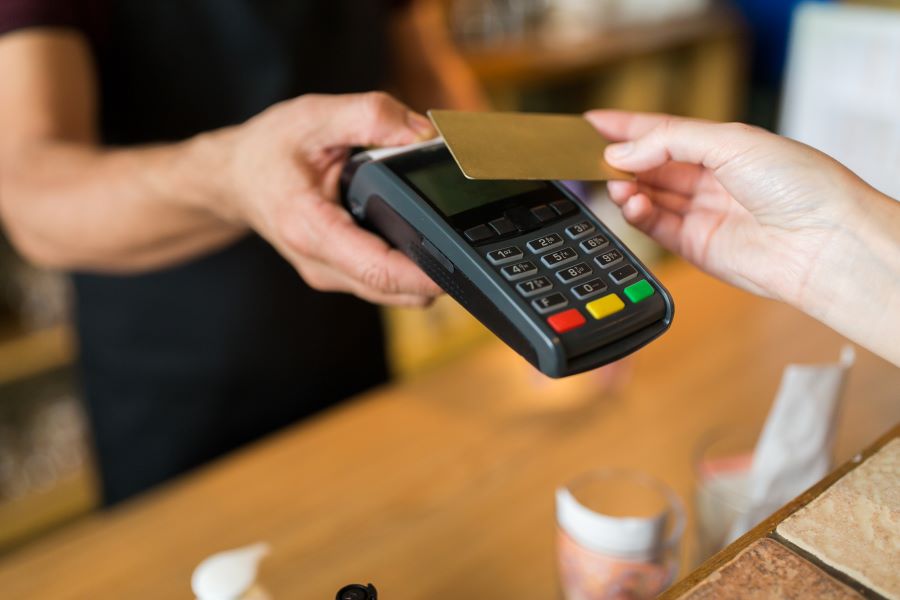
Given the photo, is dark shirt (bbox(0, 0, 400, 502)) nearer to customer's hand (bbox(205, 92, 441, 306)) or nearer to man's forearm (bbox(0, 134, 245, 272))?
man's forearm (bbox(0, 134, 245, 272))

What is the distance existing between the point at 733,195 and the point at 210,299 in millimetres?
572

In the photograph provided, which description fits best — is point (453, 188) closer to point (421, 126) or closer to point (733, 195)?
point (421, 126)

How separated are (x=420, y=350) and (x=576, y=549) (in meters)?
1.37

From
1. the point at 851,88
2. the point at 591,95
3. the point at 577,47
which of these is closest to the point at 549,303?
the point at 851,88

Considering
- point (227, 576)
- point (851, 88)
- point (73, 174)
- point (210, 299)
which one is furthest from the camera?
point (851, 88)

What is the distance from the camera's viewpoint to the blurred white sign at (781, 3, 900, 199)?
101 centimetres

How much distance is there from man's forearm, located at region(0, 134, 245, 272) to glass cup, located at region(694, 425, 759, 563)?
0.39 m

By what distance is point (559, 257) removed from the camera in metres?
0.46

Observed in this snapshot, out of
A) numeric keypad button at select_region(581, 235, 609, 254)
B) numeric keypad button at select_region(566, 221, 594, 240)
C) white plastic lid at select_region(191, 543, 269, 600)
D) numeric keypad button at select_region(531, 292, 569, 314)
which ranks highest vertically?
numeric keypad button at select_region(566, 221, 594, 240)

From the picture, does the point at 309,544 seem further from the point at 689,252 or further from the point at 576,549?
the point at 689,252

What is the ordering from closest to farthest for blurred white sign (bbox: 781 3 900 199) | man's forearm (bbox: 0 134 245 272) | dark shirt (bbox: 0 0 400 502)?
1. man's forearm (bbox: 0 134 245 272)
2. dark shirt (bbox: 0 0 400 502)
3. blurred white sign (bbox: 781 3 900 199)

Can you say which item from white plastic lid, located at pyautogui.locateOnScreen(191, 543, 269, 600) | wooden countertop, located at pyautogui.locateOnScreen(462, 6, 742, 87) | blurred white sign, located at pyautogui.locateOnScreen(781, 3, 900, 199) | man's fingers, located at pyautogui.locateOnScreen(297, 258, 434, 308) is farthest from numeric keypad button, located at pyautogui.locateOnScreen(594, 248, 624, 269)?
wooden countertop, located at pyautogui.locateOnScreen(462, 6, 742, 87)

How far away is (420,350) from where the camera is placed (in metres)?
1.83

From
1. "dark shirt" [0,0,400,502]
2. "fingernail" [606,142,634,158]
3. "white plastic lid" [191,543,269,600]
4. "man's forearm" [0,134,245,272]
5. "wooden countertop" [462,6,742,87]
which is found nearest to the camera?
"white plastic lid" [191,543,269,600]
